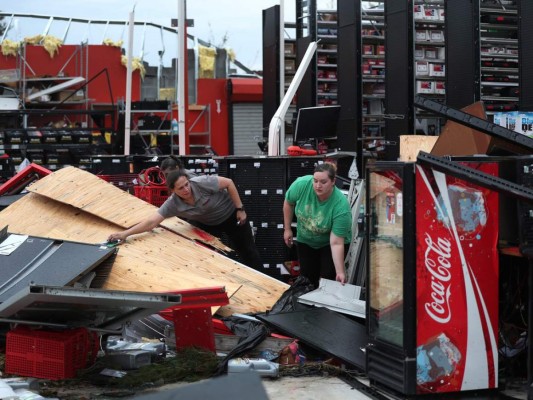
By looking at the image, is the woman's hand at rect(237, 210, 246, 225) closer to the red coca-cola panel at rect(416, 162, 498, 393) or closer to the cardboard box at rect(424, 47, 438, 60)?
the red coca-cola panel at rect(416, 162, 498, 393)

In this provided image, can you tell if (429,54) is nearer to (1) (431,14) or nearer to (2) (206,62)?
(1) (431,14)

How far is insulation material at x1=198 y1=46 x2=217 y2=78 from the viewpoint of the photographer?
30.8 metres

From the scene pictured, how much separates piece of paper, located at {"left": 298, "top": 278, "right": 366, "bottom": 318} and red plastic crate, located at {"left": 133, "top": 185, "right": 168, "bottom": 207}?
4425 millimetres

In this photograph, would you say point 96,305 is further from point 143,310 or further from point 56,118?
point 56,118

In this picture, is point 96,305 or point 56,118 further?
point 56,118

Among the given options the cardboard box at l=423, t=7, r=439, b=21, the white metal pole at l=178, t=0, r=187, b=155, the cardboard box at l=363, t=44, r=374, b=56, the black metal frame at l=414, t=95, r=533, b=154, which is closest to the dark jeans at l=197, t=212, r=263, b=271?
the black metal frame at l=414, t=95, r=533, b=154

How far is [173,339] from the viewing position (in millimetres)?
7668

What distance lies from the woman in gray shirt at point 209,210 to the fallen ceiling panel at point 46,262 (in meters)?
1.23

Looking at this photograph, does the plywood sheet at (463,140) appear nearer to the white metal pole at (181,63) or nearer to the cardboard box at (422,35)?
the white metal pole at (181,63)

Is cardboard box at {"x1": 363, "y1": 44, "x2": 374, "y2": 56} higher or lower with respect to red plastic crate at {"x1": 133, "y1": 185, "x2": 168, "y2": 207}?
higher

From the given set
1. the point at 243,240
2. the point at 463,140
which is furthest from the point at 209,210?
the point at 463,140

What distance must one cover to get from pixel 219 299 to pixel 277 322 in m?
0.71

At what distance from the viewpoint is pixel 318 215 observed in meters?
8.86

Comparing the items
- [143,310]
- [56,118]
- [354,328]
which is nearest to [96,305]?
[143,310]
